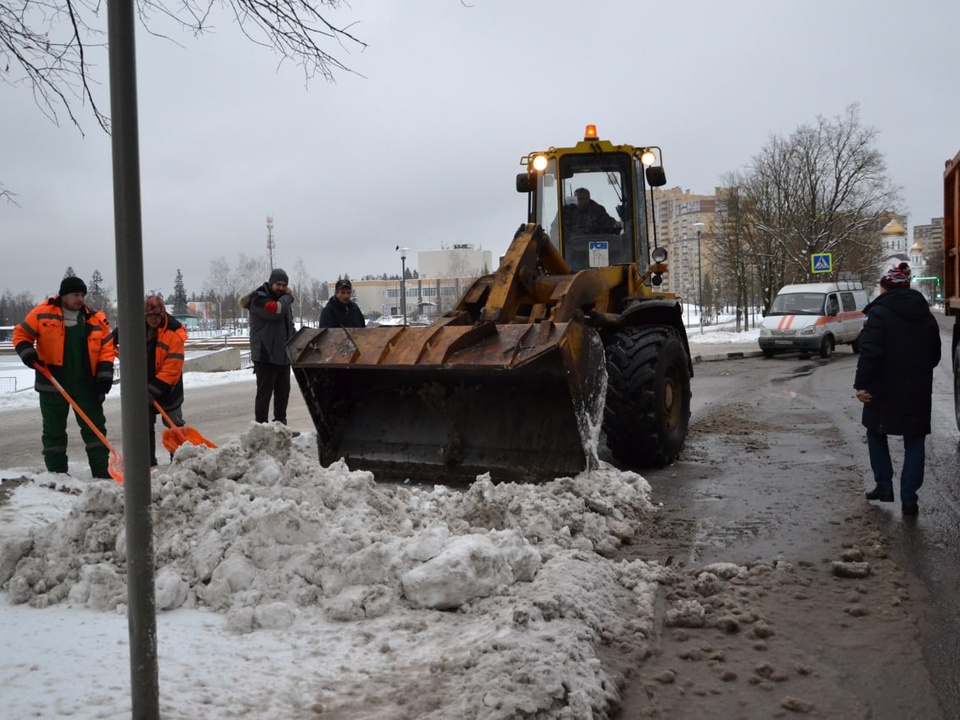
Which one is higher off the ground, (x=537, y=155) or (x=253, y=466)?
(x=537, y=155)

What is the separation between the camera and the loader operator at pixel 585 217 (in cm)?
778

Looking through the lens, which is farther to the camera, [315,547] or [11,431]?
[11,431]

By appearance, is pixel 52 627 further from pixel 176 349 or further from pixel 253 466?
pixel 176 349

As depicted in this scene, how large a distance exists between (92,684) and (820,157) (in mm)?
40582

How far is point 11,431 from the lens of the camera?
395 inches

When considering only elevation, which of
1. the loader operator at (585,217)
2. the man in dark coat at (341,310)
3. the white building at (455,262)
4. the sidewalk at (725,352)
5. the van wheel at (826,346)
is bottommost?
the sidewalk at (725,352)

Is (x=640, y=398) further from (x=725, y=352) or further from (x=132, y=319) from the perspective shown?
(x=725, y=352)

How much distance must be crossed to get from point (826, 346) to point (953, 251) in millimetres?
13713

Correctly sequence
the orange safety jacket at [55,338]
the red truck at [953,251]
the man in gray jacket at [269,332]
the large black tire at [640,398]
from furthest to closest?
the man in gray jacket at [269,332], the red truck at [953,251], the large black tire at [640,398], the orange safety jacket at [55,338]

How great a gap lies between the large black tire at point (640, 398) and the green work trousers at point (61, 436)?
3.85 m

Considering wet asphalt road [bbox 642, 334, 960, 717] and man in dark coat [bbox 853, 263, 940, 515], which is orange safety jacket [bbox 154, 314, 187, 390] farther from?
man in dark coat [bbox 853, 263, 940, 515]

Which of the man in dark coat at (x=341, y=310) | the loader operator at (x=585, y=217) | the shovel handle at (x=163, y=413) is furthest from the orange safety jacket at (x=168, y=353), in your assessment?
the loader operator at (x=585, y=217)

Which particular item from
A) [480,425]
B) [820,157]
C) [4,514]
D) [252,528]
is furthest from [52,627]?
[820,157]

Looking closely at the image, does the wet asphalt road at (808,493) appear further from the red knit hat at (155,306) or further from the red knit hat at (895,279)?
the red knit hat at (155,306)
